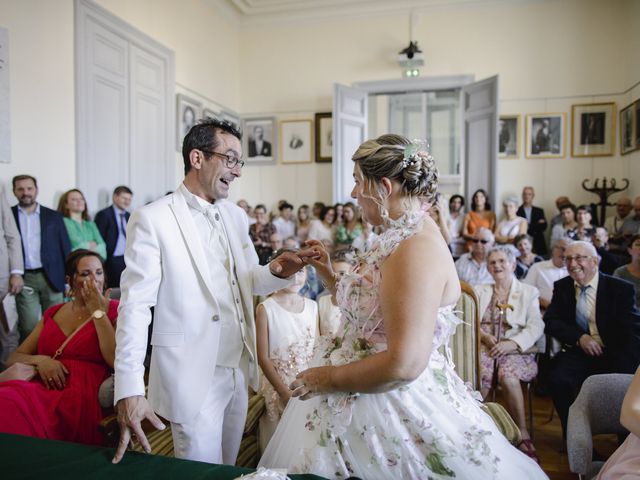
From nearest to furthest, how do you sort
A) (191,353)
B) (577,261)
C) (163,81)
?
(191,353), (577,261), (163,81)

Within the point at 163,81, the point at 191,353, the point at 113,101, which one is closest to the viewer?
the point at 191,353

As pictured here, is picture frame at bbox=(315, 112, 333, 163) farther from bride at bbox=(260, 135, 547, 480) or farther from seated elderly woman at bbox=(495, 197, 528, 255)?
bride at bbox=(260, 135, 547, 480)

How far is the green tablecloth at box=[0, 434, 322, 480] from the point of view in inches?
50.2

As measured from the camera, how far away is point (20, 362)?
2.33 m

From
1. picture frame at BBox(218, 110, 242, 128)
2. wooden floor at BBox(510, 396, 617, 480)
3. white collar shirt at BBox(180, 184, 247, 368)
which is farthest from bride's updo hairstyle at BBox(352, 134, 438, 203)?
picture frame at BBox(218, 110, 242, 128)

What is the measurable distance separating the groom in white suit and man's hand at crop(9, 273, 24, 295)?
312cm

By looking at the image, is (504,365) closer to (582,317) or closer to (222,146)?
(582,317)

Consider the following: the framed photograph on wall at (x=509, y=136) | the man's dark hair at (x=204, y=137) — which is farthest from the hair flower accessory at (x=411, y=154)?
the framed photograph on wall at (x=509, y=136)

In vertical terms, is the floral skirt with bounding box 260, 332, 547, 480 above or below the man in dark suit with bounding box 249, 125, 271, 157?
below

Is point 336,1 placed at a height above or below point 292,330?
above

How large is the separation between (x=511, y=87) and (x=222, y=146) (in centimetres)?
797

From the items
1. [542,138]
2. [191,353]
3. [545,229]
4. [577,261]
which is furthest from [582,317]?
[542,138]

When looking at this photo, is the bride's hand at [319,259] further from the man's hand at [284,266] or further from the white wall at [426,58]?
the white wall at [426,58]

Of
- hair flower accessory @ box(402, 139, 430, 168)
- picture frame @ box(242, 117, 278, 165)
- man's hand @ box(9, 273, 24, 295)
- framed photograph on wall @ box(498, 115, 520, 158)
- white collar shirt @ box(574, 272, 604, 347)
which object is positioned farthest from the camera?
picture frame @ box(242, 117, 278, 165)
